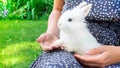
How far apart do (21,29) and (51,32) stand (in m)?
2.80

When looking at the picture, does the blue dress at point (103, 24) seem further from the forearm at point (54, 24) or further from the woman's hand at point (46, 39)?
the forearm at point (54, 24)

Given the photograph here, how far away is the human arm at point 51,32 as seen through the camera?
2.19 metres

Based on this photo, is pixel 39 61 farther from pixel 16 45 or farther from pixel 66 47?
pixel 16 45

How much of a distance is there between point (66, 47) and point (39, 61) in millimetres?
161

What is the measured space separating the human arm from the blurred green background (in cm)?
137

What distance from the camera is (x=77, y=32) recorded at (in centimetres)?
206

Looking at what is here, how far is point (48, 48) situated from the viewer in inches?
82.9

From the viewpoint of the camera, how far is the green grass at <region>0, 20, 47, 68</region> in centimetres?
397

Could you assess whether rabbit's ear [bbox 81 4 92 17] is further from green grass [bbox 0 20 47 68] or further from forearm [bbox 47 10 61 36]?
green grass [bbox 0 20 47 68]

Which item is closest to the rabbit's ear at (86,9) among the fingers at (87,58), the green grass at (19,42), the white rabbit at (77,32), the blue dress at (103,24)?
the white rabbit at (77,32)

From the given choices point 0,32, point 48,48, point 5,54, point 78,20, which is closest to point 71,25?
point 78,20

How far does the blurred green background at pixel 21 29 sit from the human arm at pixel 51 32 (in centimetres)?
137

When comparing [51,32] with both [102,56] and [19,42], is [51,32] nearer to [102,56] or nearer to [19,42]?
[102,56]

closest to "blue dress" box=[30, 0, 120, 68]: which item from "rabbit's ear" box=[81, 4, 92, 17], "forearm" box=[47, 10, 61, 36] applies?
"rabbit's ear" box=[81, 4, 92, 17]
